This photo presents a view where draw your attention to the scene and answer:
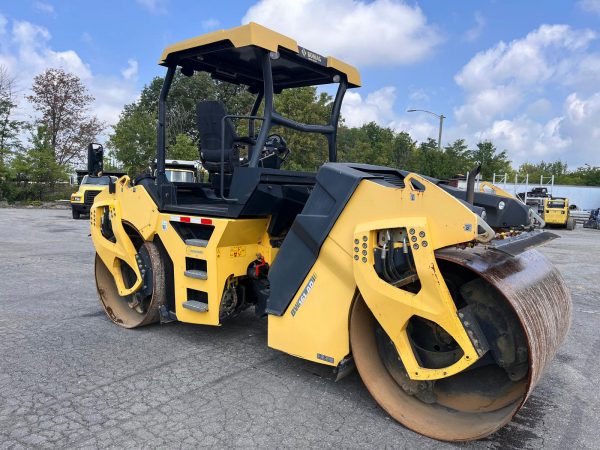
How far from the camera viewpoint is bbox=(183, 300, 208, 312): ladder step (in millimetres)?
4157

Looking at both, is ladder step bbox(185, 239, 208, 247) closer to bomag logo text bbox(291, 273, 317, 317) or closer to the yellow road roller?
the yellow road roller

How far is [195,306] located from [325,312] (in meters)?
1.36

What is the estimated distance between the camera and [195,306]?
420 cm

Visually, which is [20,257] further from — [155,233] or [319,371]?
[319,371]

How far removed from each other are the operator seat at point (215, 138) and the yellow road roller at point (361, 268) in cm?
1

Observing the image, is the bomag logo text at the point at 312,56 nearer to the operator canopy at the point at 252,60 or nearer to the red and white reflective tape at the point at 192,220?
the operator canopy at the point at 252,60

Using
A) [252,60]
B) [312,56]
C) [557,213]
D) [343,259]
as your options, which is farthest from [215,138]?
[557,213]

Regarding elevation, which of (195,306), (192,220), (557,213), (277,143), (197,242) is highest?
(277,143)

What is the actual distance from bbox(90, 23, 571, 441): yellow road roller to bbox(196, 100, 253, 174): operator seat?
0.01 meters

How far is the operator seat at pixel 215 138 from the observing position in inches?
171

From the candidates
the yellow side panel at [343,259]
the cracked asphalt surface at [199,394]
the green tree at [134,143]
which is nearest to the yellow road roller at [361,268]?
the yellow side panel at [343,259]

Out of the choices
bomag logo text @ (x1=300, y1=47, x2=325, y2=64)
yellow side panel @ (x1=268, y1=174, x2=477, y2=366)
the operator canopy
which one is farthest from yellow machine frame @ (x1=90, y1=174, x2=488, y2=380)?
bomag logo text @ (x1=300, y1=47, x2=325, y2=64)

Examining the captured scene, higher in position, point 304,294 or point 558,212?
point 304,294

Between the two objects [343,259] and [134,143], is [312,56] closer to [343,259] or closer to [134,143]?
[343,259]
